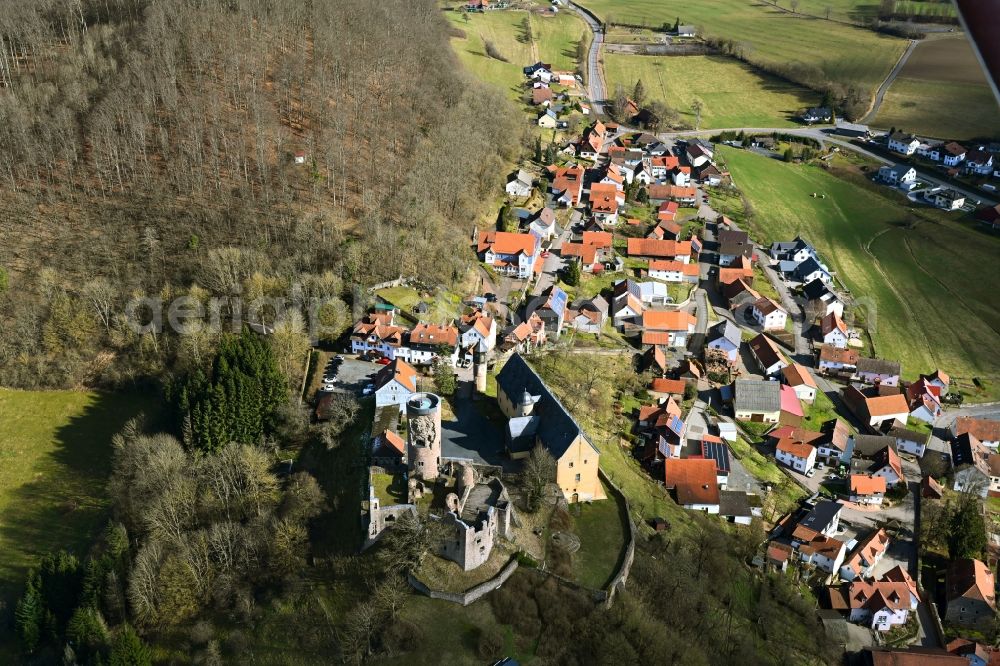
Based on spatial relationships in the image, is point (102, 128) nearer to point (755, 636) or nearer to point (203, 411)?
point (203, 411)

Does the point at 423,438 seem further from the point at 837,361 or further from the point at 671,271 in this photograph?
the point at 671,271

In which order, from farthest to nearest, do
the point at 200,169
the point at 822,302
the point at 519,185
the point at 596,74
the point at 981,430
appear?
the point at 596,74 → the point at 519,185 → the point at 822,302 → the point at 200,169 → the point at 981,430

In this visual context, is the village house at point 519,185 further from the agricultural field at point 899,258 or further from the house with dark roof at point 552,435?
the house with dark roof at point 552,435

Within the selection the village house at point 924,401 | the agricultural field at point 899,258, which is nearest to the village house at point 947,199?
the agricultural field at point 899,258

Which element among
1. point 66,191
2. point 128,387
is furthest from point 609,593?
point 66,191

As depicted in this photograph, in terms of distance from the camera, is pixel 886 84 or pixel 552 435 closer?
pixel 552 435

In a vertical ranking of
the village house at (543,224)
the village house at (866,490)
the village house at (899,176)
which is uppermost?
the village house at (899,176)

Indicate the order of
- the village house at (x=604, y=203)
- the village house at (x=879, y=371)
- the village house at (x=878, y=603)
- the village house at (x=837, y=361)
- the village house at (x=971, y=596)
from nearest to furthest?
the village house at (x=878, y=603) < the village house at (x=971, y=596) < the village house at (x=879, y=371) < the village house at (x=837, y=361) < the village house at (x=604, y=203)

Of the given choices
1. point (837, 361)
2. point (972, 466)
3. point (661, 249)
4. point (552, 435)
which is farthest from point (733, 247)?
point (552, 435)

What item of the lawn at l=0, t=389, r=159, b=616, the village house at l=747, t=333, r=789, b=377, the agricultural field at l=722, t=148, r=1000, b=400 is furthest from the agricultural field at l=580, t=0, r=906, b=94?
the lawn at l=0, t=389, r=159, b=616
